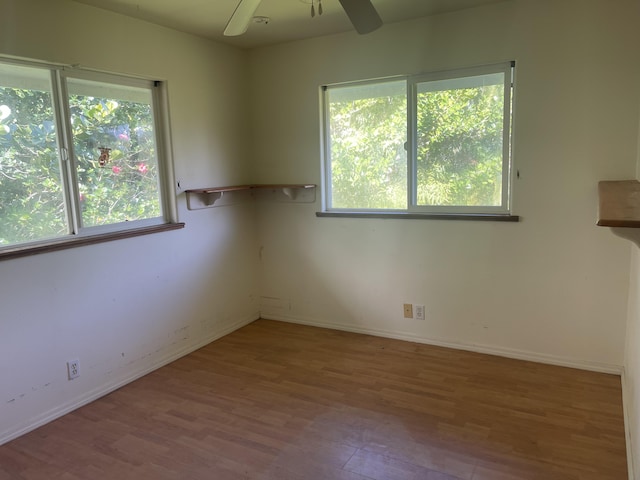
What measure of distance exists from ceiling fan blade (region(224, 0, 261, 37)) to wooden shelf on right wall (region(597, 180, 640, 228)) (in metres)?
1.65

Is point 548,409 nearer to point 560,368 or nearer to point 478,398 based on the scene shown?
point 478,398

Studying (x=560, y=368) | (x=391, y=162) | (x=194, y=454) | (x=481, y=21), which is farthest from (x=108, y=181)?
(x=560, y=368)

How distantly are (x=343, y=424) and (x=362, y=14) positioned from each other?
2.05 meters

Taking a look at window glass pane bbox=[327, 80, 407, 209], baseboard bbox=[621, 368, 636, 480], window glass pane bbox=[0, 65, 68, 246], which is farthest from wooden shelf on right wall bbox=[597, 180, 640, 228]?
window glass pane bbox=[0, 65, 68, 246]

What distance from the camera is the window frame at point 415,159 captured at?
296 centimetres

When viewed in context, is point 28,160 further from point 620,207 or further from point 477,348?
point 477,348

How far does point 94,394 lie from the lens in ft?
9.05

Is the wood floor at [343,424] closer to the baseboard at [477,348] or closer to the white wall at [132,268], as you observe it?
the baseboard at [477,348]

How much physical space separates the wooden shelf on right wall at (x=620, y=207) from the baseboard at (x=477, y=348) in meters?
1.30

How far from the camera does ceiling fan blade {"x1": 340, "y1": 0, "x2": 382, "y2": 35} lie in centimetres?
200

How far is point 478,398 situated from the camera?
2607mm

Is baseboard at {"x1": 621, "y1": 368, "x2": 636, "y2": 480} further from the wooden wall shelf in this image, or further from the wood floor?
the wooden wall shelf

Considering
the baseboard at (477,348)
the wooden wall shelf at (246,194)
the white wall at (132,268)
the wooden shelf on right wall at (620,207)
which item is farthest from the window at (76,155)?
the wooden shelf on right wall at (620,207)

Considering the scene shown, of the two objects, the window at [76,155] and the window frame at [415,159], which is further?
the window frame at [415,159]
